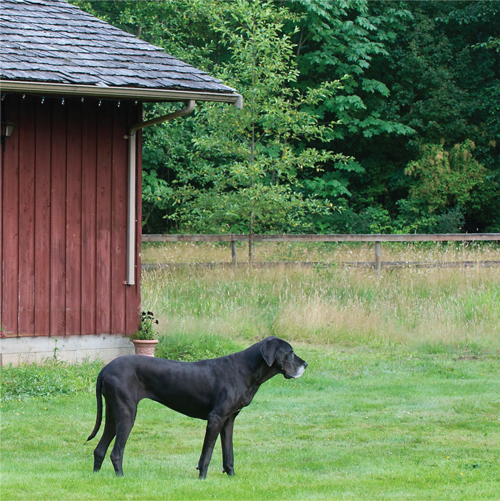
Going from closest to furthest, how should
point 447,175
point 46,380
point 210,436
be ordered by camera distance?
point 210,436 < point 46,380 < point 447,175

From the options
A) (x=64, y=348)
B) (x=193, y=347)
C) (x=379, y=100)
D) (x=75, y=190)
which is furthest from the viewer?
(x=379, y=100)

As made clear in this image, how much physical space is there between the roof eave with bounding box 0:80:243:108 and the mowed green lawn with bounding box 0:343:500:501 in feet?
10.3

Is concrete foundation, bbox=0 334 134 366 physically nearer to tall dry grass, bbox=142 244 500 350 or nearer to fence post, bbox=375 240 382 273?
tall dry grass, bbox=142 244 500 350

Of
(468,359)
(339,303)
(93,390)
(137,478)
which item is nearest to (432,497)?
(137,478)

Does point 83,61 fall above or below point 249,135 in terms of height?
above

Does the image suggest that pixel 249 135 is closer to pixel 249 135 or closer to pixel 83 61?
pixel 249 135

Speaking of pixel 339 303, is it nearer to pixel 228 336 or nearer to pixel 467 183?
pixel 228 336

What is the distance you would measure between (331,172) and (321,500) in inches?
983

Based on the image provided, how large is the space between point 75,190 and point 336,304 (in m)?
4.97

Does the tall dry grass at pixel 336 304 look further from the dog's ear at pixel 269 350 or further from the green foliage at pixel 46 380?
the dog's ear at pixel 269 350

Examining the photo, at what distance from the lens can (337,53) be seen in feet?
91.5

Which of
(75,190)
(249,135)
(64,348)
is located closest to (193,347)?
(64,348)

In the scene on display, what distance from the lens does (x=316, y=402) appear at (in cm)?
806

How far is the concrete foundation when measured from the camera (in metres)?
8.91
